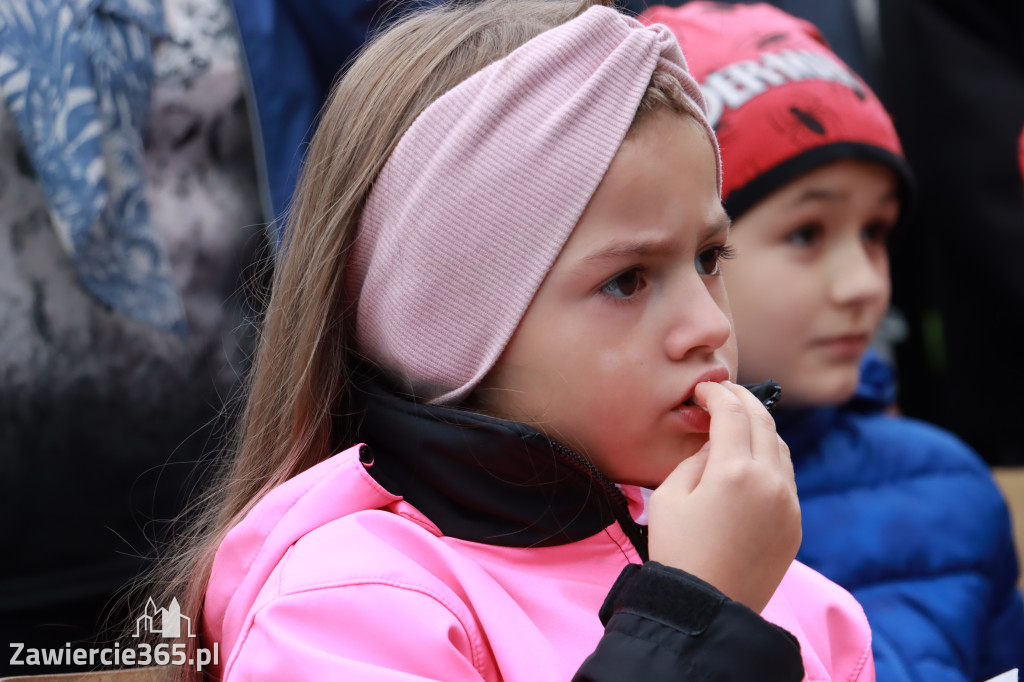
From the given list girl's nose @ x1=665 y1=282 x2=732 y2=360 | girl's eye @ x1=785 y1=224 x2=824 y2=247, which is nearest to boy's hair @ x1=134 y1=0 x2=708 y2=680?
girl's nose @ x1=665 y1=282 x2=732 y2=360

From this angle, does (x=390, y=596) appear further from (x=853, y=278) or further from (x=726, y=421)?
(x=853, y=278)

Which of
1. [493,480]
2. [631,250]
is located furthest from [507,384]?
[631,250]

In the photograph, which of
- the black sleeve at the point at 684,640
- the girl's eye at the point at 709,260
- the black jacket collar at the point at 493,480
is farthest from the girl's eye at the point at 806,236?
the black sleeve at the point at 684,640

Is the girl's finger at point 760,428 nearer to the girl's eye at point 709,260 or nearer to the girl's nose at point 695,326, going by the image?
the girl's nose at point 695,326

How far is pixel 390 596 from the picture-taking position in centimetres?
117

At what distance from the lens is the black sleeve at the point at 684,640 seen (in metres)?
1.09

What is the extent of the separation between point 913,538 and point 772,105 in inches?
37.5

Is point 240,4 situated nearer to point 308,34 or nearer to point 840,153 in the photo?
point 308,34

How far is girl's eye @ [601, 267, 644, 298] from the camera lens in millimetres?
1322

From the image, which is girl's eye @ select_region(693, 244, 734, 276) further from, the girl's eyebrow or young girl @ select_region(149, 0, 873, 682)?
the girl's eyebrow

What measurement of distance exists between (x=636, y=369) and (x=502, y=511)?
245mm

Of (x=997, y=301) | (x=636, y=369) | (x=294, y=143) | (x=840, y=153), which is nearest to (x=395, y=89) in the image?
(x=636, y=369)

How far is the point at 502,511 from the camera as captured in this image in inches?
51.8

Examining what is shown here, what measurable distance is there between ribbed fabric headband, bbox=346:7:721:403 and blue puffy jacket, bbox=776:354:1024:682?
1.08 m
